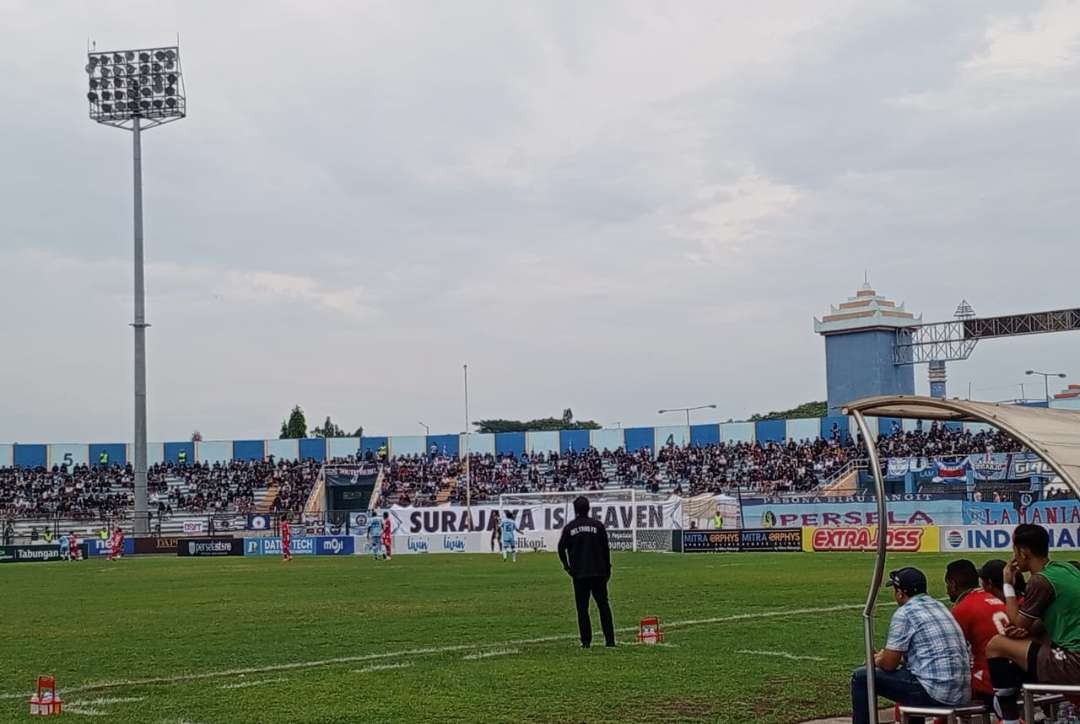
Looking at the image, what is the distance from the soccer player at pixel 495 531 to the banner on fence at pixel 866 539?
1236cm

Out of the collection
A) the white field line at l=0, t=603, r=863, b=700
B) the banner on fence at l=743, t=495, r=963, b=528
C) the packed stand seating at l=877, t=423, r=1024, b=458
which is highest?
the packed stand seating at l=877, t=423, r=1024, b=458

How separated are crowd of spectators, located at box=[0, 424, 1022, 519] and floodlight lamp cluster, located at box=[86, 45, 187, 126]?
68.7 ft

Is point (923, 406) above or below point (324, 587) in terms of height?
above

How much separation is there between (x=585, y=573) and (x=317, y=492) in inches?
2442

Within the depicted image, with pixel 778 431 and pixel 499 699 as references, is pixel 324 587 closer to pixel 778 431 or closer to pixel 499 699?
pixel 499 699

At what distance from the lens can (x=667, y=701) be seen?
1212 cm

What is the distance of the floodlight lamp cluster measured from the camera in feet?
209

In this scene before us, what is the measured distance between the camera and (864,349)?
2872 inches

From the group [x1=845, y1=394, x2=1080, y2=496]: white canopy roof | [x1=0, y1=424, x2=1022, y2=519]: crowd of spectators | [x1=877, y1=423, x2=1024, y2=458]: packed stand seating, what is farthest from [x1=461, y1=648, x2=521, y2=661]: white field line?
[x1=0, y1=424, x2=1022, y2=519]: crowd of spectators

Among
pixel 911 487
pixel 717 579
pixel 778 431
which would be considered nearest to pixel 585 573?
pixel 717 579

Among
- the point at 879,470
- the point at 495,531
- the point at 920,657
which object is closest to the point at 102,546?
the point at 495,531

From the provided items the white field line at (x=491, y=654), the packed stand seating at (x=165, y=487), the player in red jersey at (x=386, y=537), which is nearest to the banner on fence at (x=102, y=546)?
the packed stand seating at (x=165, y=487)

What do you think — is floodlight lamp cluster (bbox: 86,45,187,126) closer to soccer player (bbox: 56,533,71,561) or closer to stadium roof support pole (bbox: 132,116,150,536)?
stadium roof support pole (bbox: 132,116,150,536)

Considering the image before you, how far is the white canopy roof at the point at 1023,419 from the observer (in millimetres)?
7648
